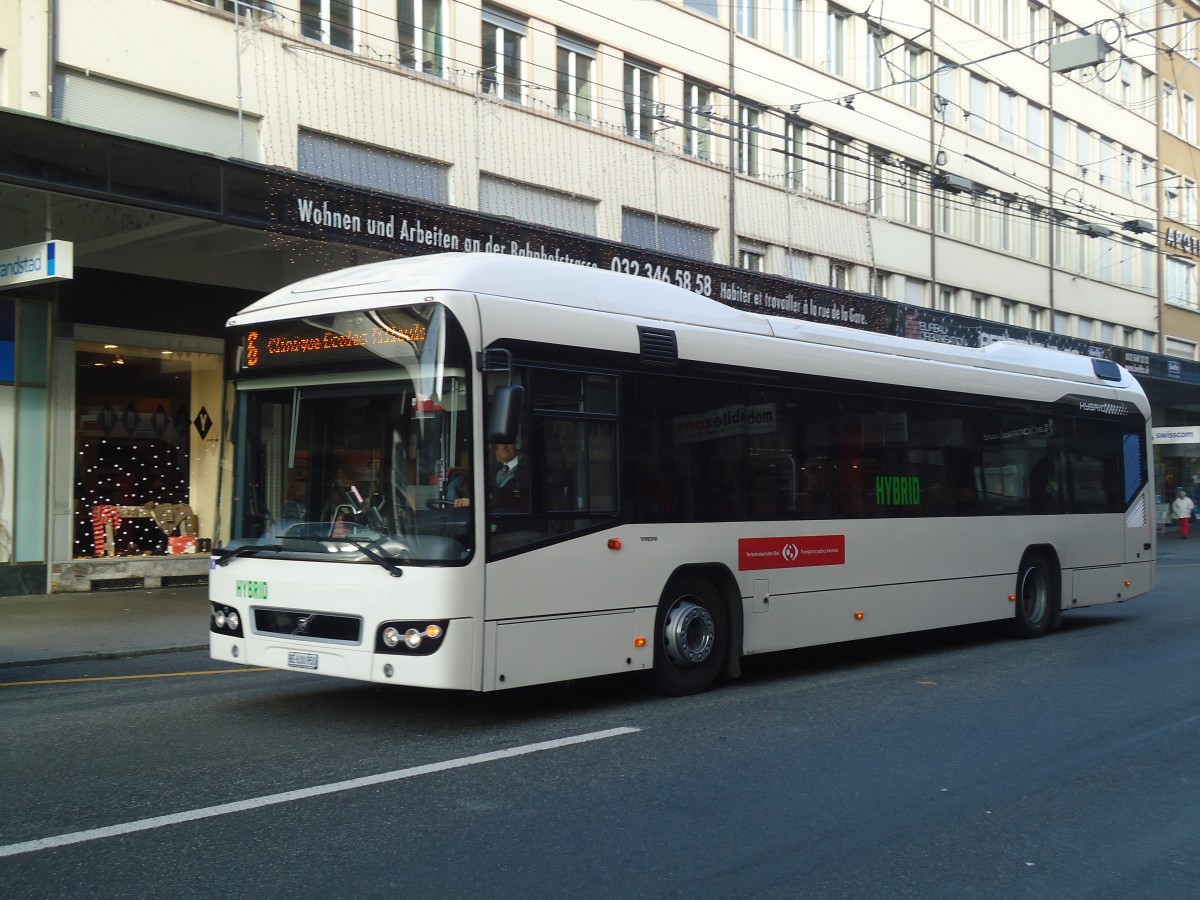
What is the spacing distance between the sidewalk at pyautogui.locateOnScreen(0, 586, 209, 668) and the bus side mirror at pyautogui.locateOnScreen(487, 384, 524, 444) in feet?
20.2

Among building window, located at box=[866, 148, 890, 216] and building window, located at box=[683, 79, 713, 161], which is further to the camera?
building window, located at box=[866, 148, 890, 216]

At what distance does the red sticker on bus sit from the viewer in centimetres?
966

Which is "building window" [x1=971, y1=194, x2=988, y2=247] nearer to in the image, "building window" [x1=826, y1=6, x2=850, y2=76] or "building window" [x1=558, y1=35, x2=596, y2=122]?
"building window" [x1=826, y1=6, x2=850, y2=76]

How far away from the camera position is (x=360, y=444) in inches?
305

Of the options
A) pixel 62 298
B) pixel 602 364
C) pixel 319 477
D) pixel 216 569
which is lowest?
pixel 216 569

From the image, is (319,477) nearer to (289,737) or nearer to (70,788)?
(289,737)

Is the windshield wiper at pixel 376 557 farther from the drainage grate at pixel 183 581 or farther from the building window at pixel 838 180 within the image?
the building window at pixel 838 180

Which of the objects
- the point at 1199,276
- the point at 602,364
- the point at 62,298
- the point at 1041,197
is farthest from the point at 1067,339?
the point at 602,364

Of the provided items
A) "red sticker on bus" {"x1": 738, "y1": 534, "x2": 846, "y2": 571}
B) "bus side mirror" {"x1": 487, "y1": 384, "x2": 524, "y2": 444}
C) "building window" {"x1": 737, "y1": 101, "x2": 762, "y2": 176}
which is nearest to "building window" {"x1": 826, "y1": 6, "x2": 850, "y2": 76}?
"building window" {"x1": 737, "y1": 101, "x2": 762, "y2": 176}

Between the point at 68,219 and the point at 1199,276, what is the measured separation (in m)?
46.3

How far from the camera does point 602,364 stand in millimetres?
8586

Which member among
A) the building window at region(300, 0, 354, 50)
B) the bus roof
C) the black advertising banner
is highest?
the building window at region(300, 0, 354, 50)

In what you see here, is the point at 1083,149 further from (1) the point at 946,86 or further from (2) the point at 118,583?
(2) the point at 118,583

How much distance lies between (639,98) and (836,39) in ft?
29.2
